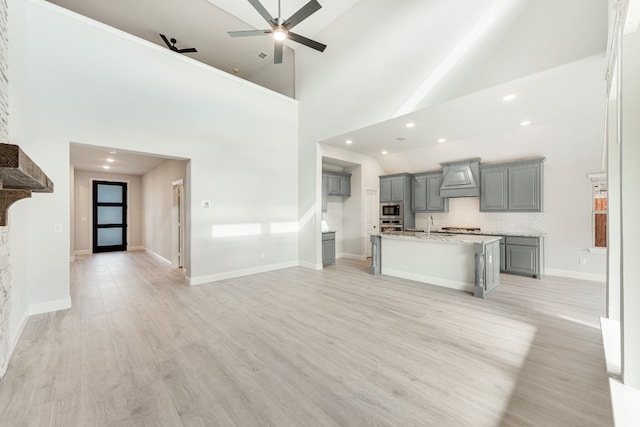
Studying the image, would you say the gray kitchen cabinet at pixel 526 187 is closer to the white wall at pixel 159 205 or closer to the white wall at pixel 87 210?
the white wall at pixel 159 205

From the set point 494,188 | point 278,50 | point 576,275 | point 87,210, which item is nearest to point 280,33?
point 278,50

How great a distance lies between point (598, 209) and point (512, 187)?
141 centimetres

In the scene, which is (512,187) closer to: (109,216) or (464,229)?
(464,229)

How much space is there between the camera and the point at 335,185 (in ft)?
24.1

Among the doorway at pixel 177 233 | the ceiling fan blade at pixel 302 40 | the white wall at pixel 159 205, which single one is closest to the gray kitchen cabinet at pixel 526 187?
the ceiling fan blade at pixel 302 40

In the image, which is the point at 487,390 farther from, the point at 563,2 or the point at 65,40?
the point at 65,40

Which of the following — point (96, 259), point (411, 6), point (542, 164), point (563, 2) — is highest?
point (411, 6)

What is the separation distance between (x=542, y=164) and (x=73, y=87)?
836 cm

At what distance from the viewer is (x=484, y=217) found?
632 cm

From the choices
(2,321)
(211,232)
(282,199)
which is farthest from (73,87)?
(282,199)

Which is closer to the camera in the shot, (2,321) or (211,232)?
(2,321)

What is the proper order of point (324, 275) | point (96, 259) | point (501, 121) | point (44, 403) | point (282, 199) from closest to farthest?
point (44, 403) → point (501, 121) → point (324, 275) → point (282, 199) → point (96, 259)

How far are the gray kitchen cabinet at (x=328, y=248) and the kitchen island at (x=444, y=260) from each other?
1.32m

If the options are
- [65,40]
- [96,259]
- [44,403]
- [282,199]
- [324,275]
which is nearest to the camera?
[44,403]
